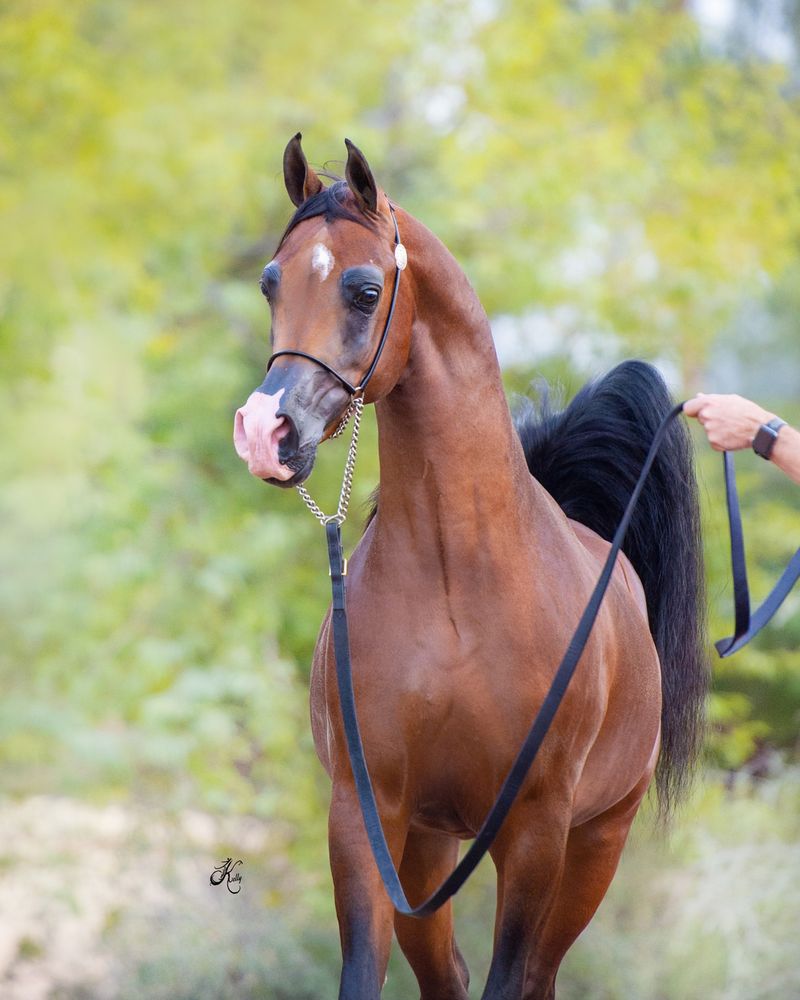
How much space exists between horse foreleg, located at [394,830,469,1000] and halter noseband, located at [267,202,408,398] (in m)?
1.35

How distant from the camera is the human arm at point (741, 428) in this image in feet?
8.55

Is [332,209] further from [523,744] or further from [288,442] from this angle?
[523,744]

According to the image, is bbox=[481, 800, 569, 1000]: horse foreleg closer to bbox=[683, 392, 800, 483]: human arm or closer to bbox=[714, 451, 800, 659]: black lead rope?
bbox=[714, 451, 800, 659]: black lead rope

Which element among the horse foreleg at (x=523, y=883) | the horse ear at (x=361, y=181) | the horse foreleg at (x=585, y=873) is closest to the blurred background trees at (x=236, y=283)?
the horse foreleg at (x=585, y=873)

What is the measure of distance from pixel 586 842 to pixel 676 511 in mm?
1091

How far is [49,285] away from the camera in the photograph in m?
8.02

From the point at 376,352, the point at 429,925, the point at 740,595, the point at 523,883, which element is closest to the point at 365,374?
the point at 376,352

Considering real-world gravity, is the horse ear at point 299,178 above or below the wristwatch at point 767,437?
above

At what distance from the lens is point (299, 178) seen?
279cm

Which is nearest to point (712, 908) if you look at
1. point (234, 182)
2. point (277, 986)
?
point (277, 986)

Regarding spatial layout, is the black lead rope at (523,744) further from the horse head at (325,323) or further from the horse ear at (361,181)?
the horse ear at (361,181)

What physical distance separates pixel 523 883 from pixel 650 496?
159cm

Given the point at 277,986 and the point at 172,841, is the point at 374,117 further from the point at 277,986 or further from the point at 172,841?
the point at 277,986

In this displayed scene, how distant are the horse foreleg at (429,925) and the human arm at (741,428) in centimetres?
135
